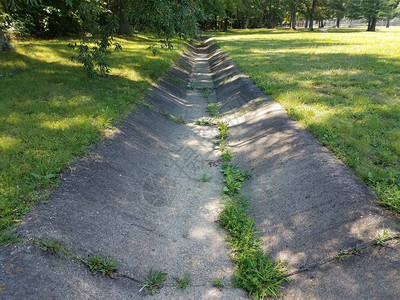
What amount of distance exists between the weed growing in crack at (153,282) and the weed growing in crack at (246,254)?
2.88 ft

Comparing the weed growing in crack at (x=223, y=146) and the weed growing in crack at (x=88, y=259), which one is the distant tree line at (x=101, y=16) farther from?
the weed growing in crack at (x=88, y=259)

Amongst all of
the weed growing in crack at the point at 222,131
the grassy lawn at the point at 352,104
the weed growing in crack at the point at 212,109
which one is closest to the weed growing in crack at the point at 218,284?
the grassy lawn at the point at 352,104

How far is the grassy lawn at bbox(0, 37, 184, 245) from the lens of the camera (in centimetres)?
388

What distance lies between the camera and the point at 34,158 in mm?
4469

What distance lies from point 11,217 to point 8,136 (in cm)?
232

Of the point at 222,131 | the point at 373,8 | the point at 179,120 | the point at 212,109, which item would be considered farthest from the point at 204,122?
the point at 373,8

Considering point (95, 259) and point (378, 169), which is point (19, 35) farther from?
point (378, 169)

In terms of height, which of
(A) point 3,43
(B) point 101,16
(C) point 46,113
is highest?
(B) point 101,16

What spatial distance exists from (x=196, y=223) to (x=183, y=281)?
1.10 meters

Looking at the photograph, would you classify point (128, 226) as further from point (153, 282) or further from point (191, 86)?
point (191, 86)

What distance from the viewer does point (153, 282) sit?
3.31 m

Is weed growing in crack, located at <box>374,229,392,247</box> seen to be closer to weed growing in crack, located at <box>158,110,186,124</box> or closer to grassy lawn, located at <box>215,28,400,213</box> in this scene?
grassy lawn, located at <box>215,28,400,213</box>

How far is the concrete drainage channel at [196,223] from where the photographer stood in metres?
2.94

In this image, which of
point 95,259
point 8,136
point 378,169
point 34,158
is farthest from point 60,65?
point 378,169
